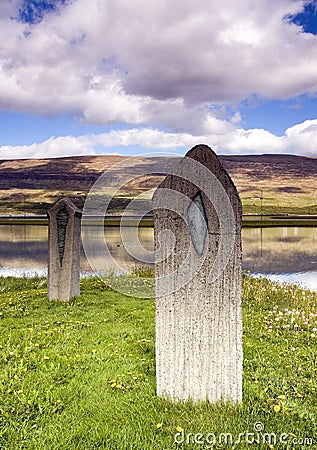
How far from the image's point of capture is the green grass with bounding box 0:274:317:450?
4.76 meters

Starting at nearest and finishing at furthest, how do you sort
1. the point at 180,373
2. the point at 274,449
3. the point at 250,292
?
1. the point at 274,449
2. the point at 180,373
3. the point at 250,292

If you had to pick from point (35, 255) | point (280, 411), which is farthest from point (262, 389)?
point (35, 255)

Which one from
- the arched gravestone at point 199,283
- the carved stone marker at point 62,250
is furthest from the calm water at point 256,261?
the arched gravestone at point 199,283

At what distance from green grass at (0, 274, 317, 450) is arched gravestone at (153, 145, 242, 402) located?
0.37 metres

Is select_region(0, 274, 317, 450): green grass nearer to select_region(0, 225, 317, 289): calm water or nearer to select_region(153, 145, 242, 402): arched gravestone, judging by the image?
select_region(153, 145, 242, 402): arched gravestone

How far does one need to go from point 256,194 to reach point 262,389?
191226 mm

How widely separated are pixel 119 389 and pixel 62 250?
7948mm

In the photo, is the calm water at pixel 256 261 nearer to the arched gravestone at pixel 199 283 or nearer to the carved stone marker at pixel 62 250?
the carved stone marker at pixel 62 250

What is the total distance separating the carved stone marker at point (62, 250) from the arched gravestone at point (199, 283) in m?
8.13

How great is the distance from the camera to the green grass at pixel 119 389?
15.6 feet

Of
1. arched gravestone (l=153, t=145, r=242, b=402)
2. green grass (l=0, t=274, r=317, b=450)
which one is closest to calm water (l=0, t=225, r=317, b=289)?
green grass (l=0, t=274, r=317, b=450)

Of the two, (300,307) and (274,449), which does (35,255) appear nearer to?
(300,307)

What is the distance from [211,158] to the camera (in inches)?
216

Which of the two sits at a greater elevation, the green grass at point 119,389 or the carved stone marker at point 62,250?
the carved stone marker at point 62,250
